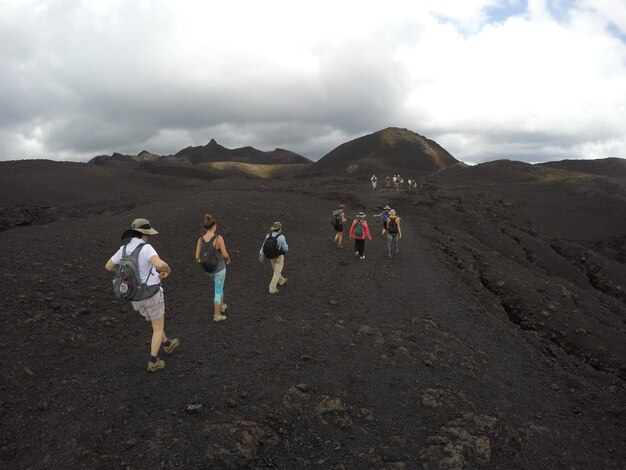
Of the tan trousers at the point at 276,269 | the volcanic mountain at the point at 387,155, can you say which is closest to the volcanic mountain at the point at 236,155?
the volcanic mountain at the point at 387,155

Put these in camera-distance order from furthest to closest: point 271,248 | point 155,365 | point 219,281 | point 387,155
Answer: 1. point 387,155
2. point 271,248
3. point 219,281
4. point 155,365

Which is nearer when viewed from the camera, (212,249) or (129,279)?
(129,279)

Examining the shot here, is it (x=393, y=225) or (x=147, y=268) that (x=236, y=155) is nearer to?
(x=393, y=225)

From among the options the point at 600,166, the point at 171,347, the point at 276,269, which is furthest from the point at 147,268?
the point at 600,166

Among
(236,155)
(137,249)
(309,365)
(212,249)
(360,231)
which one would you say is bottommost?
(309,365)

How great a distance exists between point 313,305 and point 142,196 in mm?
25023

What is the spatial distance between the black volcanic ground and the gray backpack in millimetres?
1459

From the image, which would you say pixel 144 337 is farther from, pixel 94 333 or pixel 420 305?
pixel 420 305

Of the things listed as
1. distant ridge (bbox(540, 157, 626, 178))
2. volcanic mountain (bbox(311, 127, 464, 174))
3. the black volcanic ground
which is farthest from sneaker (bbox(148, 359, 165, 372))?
distant ridge (bbox(540, 157, 626, 178))

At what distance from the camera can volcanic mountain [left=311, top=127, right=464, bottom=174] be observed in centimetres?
8438

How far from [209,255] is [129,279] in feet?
7.13

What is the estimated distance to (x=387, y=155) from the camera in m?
90.5

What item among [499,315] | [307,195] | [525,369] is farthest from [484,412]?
[307,195]

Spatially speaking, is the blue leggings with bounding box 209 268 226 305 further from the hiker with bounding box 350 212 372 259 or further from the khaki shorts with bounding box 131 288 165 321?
the hiker with bounding box 350 212 372 259
